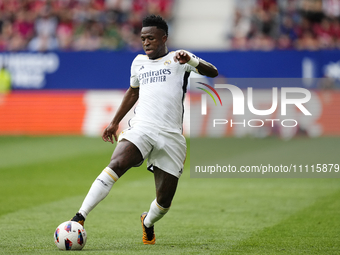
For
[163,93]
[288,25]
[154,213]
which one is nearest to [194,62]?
[163,93]

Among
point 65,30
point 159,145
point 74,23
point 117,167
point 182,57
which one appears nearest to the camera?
point 182,57

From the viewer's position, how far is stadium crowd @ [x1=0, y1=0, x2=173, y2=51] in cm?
2159

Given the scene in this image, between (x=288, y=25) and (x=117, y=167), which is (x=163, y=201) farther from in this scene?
(x=288, y=25)

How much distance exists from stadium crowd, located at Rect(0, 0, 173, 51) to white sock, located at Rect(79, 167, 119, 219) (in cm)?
1600

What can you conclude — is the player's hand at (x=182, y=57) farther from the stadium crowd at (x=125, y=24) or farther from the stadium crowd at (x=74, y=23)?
the stadium crowd at (x=74, y=23)

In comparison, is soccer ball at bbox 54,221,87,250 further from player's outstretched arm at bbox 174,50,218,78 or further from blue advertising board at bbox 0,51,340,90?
blue advertising board at bbox 0,51,340,90

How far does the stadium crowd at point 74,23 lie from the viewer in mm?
21594

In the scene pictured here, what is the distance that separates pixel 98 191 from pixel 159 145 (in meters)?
0.76

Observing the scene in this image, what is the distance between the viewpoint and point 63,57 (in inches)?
779

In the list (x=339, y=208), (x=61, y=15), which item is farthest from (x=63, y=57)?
(x=339, y=208)

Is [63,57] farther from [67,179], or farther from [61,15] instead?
[67,179]

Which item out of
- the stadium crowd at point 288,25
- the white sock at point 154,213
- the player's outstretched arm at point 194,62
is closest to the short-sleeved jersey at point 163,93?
the player's outstretched arm at point 194,62

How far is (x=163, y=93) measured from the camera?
5652mm

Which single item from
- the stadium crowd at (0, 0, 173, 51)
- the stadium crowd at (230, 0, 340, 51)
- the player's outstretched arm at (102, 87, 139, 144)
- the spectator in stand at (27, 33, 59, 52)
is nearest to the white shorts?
the player's outstretched arm at (102, 87, 139, 144)
